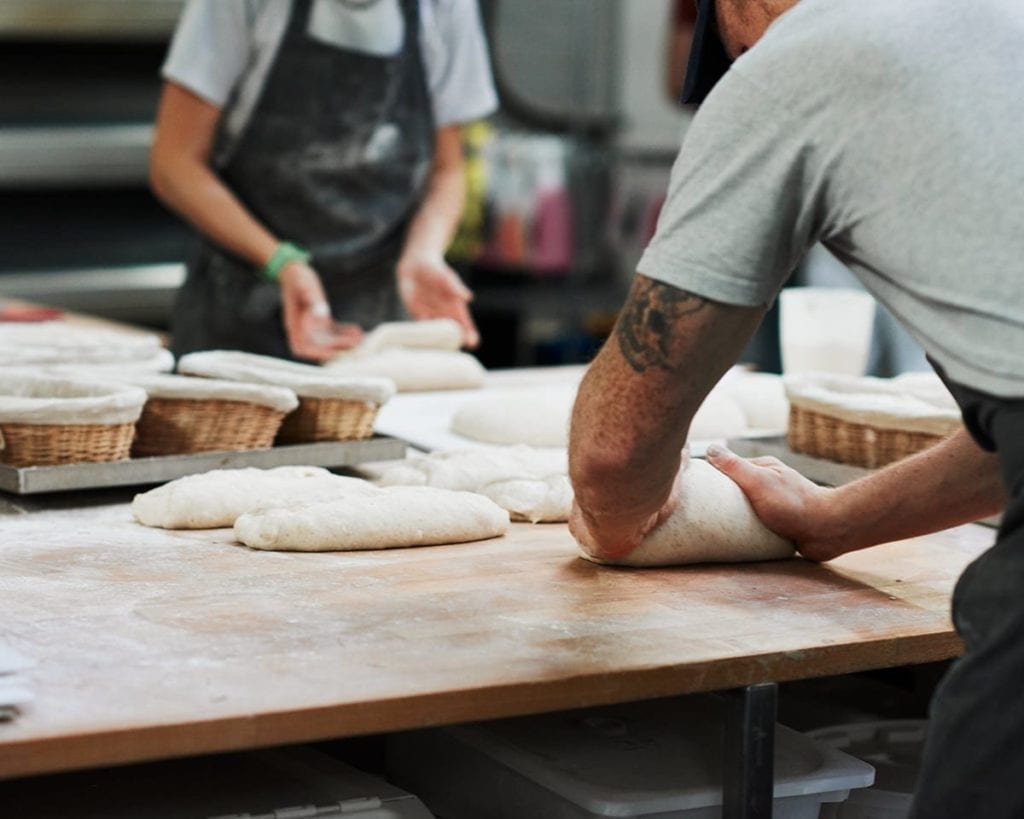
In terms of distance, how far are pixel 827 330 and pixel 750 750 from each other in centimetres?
136

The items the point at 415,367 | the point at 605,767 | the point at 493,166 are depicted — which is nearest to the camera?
the point at 605,767

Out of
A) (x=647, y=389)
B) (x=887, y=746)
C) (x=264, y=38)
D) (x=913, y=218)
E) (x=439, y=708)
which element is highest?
(x=264, y=38)

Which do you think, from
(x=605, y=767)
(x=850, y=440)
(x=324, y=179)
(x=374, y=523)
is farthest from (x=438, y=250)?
(x=605, y=767)

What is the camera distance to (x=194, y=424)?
2.08m

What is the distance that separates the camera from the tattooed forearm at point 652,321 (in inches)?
50.0

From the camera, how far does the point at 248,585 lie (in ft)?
5.29

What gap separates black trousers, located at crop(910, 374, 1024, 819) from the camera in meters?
1.18

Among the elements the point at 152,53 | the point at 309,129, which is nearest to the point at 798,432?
the point at 309,129

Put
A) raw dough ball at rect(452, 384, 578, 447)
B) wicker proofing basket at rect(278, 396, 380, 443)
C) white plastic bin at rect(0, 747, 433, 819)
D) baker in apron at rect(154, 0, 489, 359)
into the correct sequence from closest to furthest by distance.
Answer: white plastic bin at rect(0, 747, 433, 819) < wicker proofing basket at rect(278, 396, 380, 443) < raw dough ball at rect(452, 384, 578, 447) < baker in apron at rect(154, 0, 489, 359)

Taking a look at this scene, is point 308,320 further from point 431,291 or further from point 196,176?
point 196,176

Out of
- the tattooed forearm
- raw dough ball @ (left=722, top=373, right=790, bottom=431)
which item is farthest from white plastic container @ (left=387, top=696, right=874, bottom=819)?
raw dough ball @ (left=722, top=373, right=790, bottom=431)

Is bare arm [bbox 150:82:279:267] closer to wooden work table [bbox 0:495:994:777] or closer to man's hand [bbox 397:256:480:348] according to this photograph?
man's hand [bbox 397:256:480:348]

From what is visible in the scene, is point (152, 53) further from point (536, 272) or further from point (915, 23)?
point (915, 23)

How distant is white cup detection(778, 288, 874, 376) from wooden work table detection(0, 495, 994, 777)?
84cm
